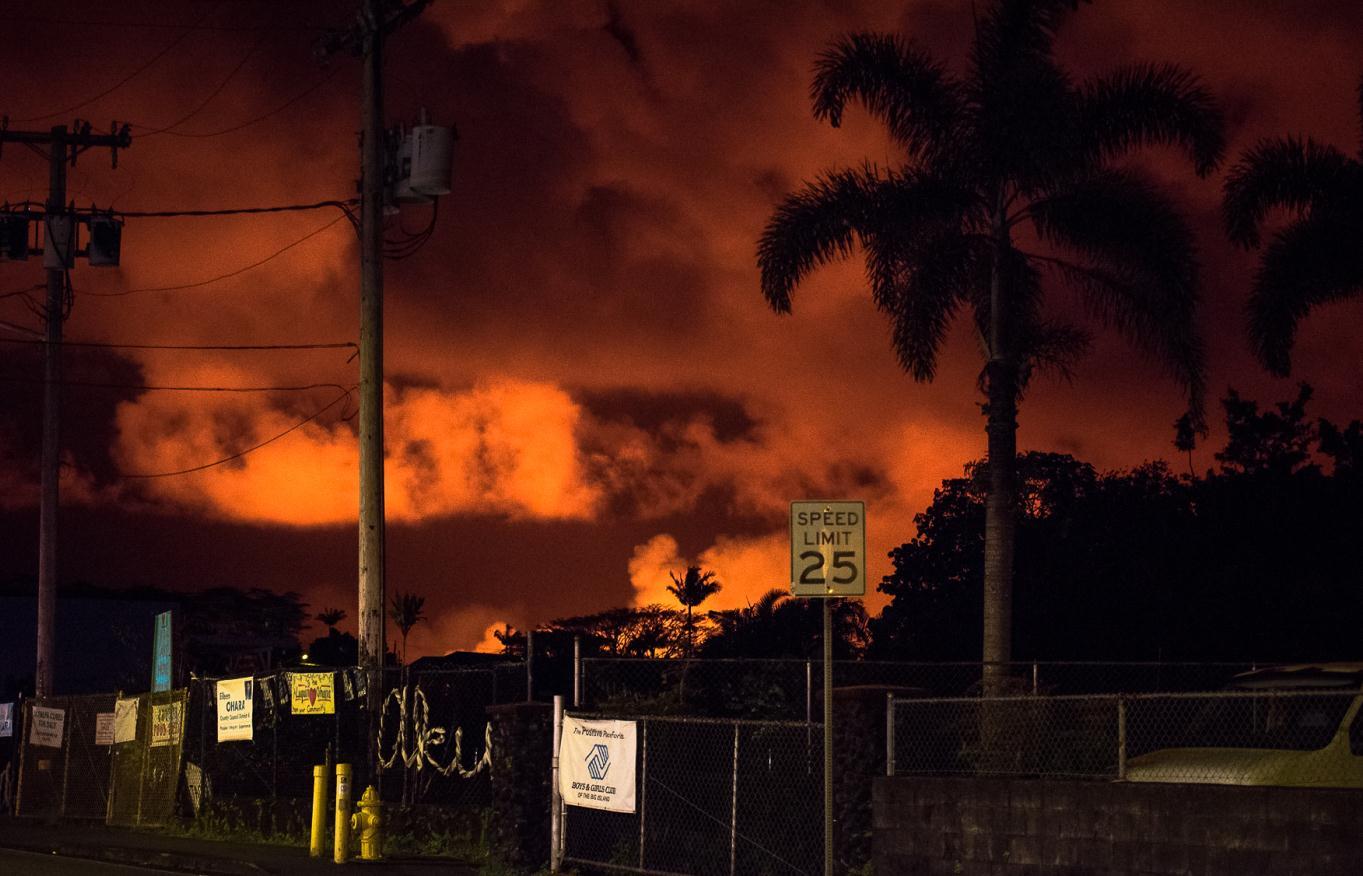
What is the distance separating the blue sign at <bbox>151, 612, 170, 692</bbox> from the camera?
27391 millimetres

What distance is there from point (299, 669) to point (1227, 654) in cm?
2225

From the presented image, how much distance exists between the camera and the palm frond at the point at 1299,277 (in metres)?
28.4

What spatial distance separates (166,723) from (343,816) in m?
6.84

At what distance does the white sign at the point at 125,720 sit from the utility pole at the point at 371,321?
18.8 ft

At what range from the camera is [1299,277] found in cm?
2855

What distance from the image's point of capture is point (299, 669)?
23.3 meters

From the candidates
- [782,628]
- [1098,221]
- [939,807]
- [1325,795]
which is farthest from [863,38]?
[782,628]

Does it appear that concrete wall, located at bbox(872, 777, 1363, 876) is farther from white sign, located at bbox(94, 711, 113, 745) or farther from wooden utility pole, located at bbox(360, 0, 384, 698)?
white sign, located at bbox(94, 711, 113, 745)

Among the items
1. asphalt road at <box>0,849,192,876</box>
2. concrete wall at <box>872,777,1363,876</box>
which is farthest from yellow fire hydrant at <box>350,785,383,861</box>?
concrete wall at <box>872,777,1363,876</box>

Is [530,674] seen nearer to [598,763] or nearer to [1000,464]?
[598,763]

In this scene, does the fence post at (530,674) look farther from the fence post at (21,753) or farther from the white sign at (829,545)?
the fence post at (21,753)

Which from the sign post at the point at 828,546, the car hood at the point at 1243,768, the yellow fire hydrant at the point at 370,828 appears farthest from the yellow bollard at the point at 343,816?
the car hood at the point at 1243,768

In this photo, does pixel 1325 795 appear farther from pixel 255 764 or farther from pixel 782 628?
pixel 782 628

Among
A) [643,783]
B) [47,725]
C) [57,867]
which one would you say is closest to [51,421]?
[47,725]
